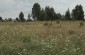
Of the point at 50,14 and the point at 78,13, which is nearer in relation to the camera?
the point at 78,13

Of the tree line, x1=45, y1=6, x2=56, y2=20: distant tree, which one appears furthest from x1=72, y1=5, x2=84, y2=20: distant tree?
x1=45, y1=6, x2=56, y2=20: distant tree

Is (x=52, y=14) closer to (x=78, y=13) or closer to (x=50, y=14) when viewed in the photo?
(x=50, y=14)

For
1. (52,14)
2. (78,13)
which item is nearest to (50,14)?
(52,14)

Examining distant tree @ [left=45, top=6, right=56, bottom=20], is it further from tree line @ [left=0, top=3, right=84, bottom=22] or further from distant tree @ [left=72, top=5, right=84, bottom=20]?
distant tree @ [left=72, top=5, right=84, bottom=20]

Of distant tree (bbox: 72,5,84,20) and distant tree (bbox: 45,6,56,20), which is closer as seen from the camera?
distant tree (bbox: 72,5,84,20)

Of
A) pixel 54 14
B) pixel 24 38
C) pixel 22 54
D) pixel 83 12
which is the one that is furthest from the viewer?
pixel 54 14

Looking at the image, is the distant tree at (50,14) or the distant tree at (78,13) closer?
the distant tree at (78,13)

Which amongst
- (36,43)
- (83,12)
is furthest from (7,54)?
(83,12)

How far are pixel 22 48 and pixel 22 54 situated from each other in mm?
921

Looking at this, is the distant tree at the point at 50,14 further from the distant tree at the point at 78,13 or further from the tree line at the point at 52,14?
the distant tree at the point at 78,13

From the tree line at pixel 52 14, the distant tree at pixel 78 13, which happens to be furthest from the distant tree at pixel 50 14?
the distant tree at pixel 78 13

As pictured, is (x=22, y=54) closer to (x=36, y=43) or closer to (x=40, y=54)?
(x=40, y=54)

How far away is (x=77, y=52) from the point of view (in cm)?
804

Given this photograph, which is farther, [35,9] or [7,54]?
[35,9]
